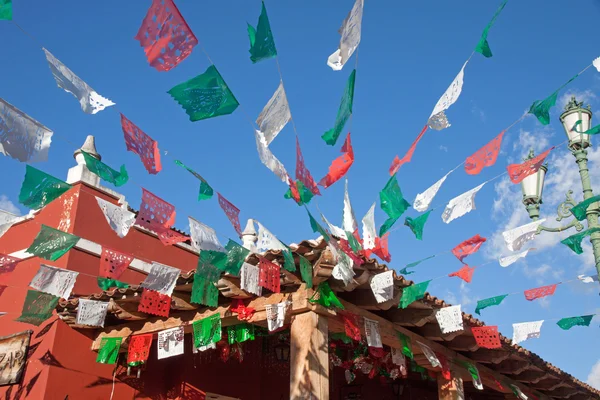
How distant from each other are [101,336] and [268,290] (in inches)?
107

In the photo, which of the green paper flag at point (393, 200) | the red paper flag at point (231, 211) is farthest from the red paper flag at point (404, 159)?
the red paper flag at point (231, 211)

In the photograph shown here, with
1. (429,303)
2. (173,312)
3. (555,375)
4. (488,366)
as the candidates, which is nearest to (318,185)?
(429,303)

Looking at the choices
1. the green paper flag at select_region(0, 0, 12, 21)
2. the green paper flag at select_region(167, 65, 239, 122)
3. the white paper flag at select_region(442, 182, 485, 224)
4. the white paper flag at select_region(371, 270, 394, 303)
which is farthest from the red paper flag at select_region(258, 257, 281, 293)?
the green paper flag at select_region(0, 0, 12, 21)

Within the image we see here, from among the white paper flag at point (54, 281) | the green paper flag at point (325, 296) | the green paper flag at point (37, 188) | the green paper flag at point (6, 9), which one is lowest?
the green paper flag at point (325, 296)

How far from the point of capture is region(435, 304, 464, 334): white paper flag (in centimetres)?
698

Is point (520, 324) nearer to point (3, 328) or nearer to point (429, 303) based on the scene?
point (429, 303)

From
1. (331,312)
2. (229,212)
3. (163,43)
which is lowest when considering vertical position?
(331,312)

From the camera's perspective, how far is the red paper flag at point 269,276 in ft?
19.4

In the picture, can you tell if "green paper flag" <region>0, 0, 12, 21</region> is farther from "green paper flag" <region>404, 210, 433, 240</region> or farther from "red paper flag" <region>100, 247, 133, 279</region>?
"green paper flag" <region>404, 210, 433, 240</region>

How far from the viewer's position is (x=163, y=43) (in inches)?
166

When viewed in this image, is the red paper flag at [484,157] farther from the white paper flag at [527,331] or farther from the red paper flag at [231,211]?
the white paper flag at [527,331]

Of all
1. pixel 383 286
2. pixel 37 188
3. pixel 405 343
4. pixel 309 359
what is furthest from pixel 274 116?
pixel 405 343

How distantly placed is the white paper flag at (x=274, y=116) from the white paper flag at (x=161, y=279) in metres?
1.91

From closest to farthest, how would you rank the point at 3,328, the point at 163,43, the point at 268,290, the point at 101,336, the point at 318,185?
the point at 163,43
the point at 318,185
the point at 268,290
the point at 101,336
the point at 3,328
